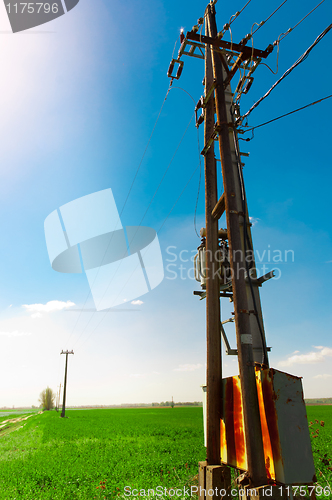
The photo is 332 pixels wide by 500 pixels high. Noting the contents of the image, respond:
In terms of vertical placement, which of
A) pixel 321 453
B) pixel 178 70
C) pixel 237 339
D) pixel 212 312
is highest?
pixel 178 70

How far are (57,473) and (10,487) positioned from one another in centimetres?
137

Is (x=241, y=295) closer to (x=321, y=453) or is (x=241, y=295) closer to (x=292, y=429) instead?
(x=292, y=429)

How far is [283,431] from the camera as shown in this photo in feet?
9.00

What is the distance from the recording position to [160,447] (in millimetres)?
12773

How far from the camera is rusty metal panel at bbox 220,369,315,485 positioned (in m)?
2.67

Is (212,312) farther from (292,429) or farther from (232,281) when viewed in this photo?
(292,429)

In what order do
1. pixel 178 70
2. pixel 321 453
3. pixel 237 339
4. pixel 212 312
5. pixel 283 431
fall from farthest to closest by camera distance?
pixel 321 453, pixel 178 70, pixel 212 312, pixel 237 339, pixel 283 431

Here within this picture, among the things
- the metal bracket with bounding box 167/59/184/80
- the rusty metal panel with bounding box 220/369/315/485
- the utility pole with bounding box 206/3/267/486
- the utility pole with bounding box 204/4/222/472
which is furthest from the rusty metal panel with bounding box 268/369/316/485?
the metal bracket with bounding box 167/59/184/80

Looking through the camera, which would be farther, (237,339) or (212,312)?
(212,312)

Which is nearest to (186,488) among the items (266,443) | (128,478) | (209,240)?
(128,478)

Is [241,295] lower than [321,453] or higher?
higher

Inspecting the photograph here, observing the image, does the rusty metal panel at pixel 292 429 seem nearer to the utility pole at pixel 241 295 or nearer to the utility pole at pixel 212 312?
the utility pole at pixel 241 295

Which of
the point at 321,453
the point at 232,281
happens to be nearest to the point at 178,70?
the point at 232,281

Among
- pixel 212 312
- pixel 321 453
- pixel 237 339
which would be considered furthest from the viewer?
pixel 321 453
